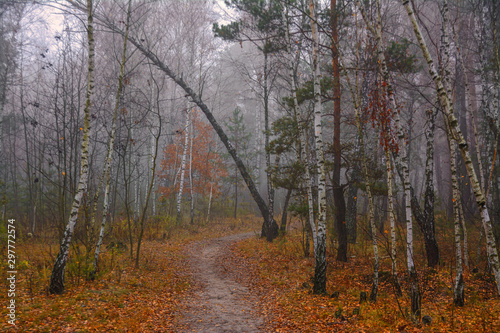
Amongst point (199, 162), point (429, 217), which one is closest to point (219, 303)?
point (429, 217)

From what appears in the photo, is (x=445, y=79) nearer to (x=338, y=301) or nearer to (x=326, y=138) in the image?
(x=338, y=301)

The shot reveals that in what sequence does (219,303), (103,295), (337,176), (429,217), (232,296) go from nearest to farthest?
(103,295), (219,303), (232,296), (429,217), (337,176)

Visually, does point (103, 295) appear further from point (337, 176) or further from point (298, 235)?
point (298, 235)

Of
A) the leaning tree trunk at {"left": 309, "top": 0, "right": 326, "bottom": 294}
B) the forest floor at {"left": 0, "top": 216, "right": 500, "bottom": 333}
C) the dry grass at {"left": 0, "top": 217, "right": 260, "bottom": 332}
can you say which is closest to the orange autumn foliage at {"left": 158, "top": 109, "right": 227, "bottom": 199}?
the forest floor at {"left": 0, "top": 216, "right": 500, "bottom": 333}

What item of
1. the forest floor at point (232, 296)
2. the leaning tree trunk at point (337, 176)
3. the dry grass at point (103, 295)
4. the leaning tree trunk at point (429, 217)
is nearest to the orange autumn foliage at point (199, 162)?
the forest floor at point (232, 296)

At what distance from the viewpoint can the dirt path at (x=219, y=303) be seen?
4949mm

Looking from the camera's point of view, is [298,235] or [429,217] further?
[298,235]

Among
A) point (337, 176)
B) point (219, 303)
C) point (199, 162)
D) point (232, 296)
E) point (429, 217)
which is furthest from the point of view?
point (199, 162)

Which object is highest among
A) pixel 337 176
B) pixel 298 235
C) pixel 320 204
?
pixel 337 176

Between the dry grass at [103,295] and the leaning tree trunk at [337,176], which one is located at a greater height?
the leaning tree trunk at [337,176]

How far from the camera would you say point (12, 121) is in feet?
55.0

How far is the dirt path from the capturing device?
495cm

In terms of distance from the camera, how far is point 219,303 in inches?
241

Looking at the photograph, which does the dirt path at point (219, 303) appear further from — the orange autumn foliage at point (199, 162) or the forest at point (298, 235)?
the orange autumn foliage at point (199, 162)
